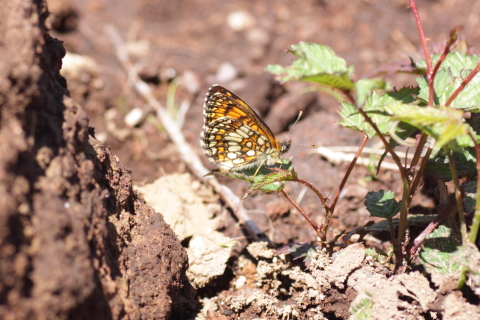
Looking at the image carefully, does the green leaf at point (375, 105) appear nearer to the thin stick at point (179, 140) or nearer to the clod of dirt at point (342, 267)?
the clod of dirt at point (342, 267)

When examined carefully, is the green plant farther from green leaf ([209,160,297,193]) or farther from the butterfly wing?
the butterfly wing

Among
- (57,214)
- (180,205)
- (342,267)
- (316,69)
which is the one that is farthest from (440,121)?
(180,205)

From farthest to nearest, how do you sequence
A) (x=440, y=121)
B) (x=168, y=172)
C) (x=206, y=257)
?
(x=168, y=172) → (x=206, y=257) → (x=440, y=121)

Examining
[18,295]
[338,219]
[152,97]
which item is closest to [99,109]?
[152,97]

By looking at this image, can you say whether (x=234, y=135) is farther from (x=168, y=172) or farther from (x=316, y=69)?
(x=316, y=69)

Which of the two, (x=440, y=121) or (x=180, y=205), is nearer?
(x=440, y=121)

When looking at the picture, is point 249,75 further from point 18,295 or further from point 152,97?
point 18,295

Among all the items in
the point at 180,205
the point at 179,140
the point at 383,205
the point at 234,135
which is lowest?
the point at 383,205
